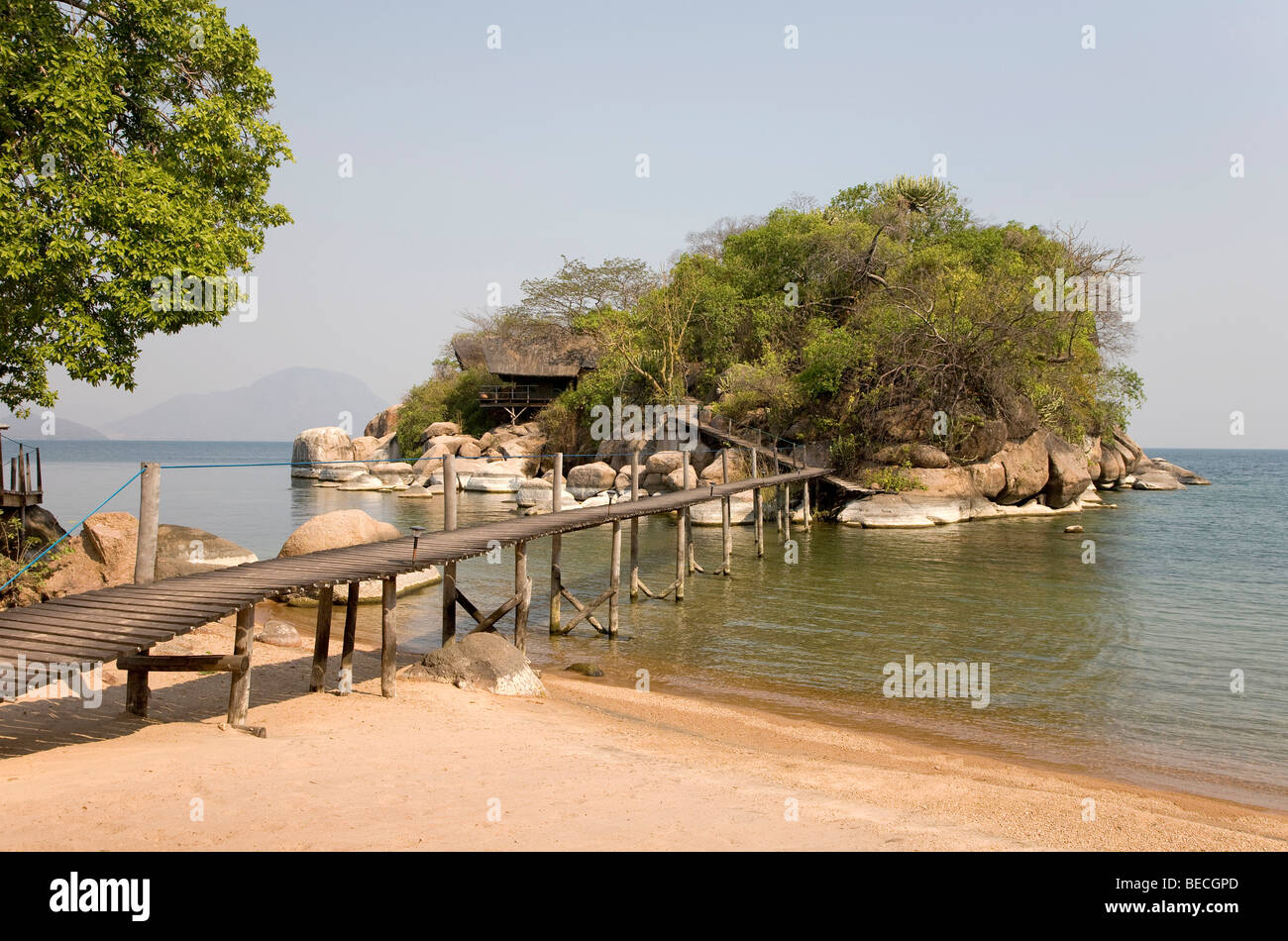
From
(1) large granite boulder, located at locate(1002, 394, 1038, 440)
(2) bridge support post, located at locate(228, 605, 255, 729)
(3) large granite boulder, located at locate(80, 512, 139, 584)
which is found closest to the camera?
(2) bridge support post, located at locate(228, 605, 255, 729)

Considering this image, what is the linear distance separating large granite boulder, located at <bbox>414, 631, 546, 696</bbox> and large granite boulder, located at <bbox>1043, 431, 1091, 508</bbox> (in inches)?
1097

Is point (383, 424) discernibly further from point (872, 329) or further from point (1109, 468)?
point (1109, 468)

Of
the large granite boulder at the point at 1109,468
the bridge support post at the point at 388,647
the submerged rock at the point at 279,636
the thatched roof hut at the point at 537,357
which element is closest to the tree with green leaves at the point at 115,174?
the submerged rock at the point at 279,636

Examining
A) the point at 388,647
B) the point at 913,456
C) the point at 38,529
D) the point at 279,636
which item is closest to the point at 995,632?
the point at 388,647

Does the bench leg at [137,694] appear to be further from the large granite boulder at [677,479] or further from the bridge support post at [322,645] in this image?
the large granite boulder at [677,479]

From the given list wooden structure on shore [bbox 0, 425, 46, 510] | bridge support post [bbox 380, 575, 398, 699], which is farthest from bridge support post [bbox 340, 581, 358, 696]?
wooden structure on shore [bbox 0, 425, 46, 510]

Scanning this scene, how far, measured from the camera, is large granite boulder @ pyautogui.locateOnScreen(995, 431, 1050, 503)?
3081cm

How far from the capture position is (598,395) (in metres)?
40.5

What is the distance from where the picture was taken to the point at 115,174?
36.7 feet

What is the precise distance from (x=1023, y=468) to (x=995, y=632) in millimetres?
18508

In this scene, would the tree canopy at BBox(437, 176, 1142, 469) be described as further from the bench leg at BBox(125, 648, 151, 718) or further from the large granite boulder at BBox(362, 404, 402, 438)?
the bench leg at BBox(125, 648, 151, 718)
